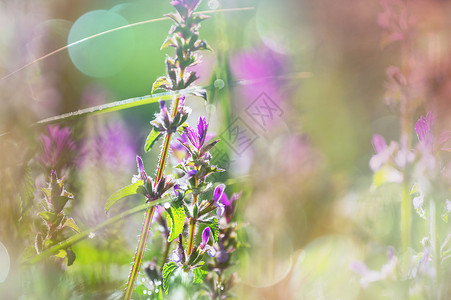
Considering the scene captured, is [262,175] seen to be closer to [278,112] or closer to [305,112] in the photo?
[278,112]

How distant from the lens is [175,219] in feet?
0.92

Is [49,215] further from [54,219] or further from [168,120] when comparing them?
[168,120]

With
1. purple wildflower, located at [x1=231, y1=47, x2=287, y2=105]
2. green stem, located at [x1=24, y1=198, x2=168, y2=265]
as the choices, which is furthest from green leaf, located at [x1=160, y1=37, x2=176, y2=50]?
purple wildflower, located at [x1=231, y1=47, x2=287, y2=105]

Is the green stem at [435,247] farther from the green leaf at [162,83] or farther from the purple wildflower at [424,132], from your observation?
the green leaf at [162,83]

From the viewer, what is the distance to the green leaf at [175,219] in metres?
0.27

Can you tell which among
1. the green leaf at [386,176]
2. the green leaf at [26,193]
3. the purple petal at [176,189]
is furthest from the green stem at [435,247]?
the green leaf at [26,193]

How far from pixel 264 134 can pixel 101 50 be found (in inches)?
19.6

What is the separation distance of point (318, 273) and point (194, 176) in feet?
1.19

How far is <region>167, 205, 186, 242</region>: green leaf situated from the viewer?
27cm

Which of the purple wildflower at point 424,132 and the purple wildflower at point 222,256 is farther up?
the purple wildflower at point 424,132

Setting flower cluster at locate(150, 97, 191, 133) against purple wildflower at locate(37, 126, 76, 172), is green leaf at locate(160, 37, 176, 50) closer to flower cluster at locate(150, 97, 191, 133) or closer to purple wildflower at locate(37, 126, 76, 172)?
flower cluster at locate(150, 97, 191, 133)

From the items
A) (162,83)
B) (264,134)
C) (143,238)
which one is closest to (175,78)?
(162,83)

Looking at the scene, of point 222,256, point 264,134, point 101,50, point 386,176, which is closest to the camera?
point 222,256

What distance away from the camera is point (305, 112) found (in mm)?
954
